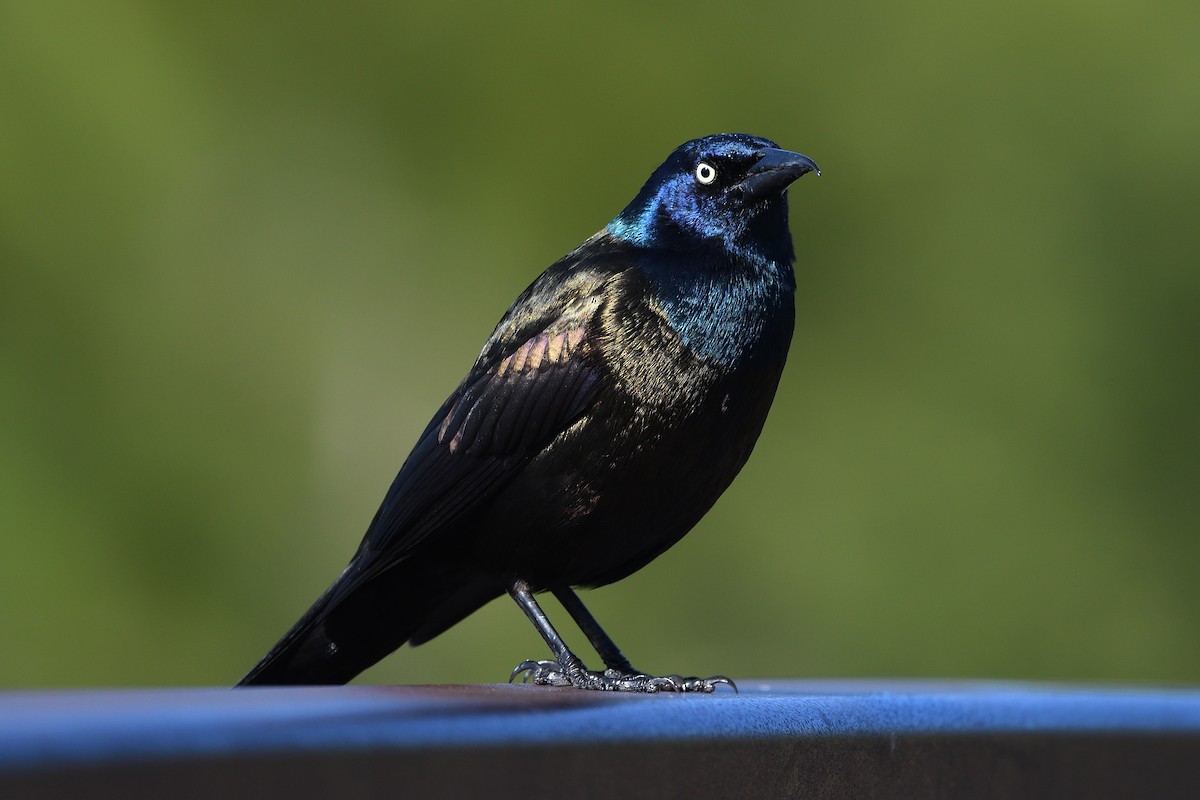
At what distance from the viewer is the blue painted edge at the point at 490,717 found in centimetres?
114

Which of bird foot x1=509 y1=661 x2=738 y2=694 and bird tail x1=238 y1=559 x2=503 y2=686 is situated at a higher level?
bird tail x1=238 y1=559 x2=503 y2=686

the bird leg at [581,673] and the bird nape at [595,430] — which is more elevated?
the bird nape at [595,430]

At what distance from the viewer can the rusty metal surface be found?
115 centimetres

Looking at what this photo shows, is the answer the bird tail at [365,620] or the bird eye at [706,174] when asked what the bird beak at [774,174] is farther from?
the bird tail at [365,620]

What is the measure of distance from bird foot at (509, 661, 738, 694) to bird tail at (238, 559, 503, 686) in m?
0.34

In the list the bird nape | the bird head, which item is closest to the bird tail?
the bird nape

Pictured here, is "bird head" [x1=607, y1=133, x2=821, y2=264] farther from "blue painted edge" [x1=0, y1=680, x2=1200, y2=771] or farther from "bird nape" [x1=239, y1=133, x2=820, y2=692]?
"blue painted edge" [x1=0, y1=680, x2=1200, y2=771]

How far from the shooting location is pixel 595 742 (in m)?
1.63

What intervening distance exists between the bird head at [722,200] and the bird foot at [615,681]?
848mm

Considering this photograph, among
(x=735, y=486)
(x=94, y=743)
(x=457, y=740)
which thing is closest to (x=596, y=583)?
(x=457, y=740)

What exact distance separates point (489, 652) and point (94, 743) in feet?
19.4

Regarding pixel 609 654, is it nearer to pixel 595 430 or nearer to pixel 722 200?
pixel 595 430

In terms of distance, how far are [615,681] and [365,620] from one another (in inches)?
23.7

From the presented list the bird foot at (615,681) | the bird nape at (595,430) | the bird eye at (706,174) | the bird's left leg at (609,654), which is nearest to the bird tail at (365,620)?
the bird nape at (595,430)
